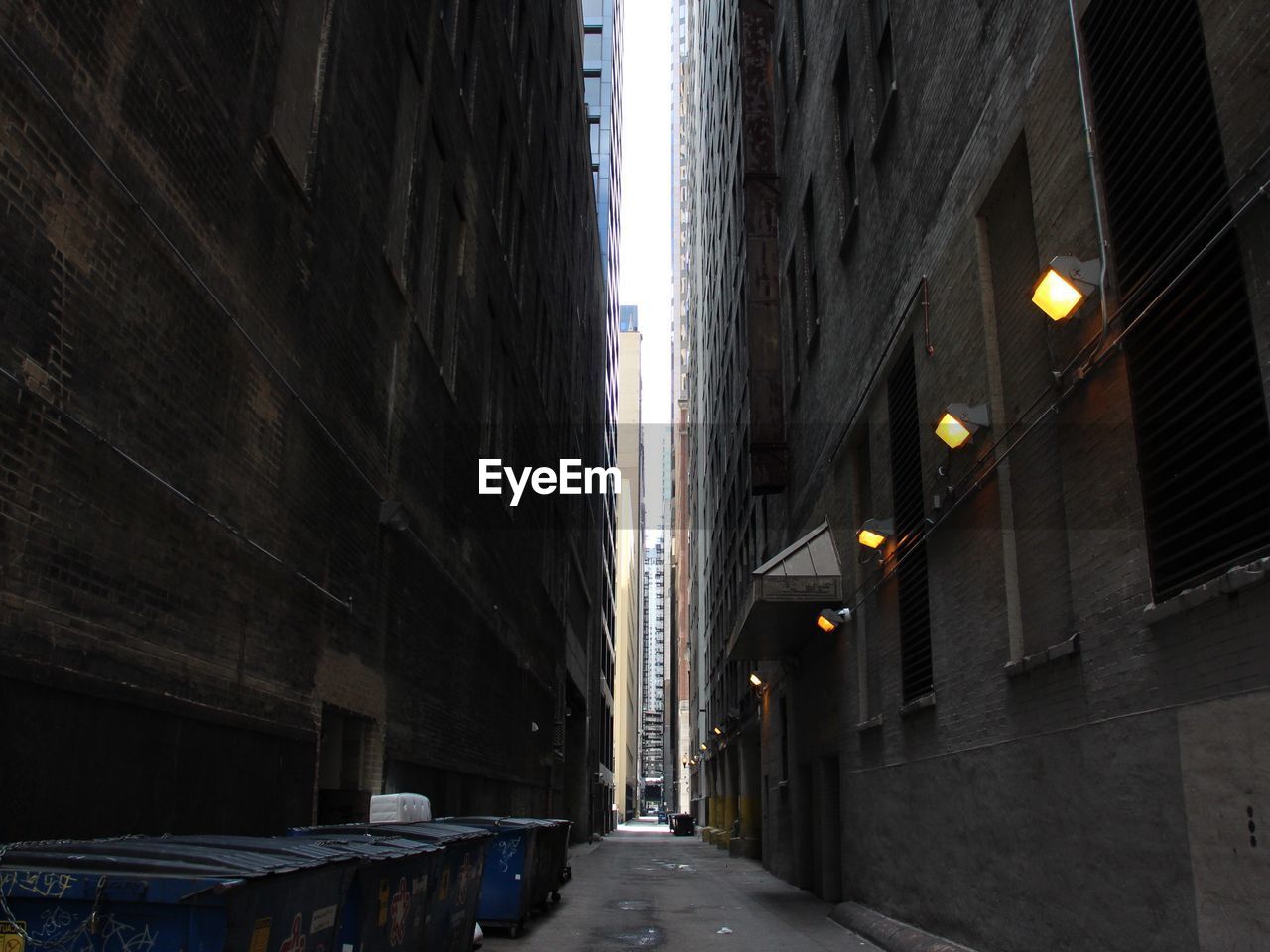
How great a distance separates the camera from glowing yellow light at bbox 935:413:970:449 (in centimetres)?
996

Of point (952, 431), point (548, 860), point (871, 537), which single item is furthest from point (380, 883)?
point (548, 860)

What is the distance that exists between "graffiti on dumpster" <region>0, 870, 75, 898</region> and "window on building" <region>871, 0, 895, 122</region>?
12.7m

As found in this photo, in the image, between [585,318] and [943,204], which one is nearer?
[943,204]

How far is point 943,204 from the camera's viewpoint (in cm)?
1141

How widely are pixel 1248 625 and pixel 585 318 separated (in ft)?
146

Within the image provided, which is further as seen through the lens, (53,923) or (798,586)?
(798,586)

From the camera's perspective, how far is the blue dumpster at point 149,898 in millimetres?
4715

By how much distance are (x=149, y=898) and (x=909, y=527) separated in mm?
10186

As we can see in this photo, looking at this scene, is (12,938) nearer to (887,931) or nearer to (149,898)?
(149,898)

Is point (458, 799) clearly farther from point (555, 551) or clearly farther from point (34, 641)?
point (555, 551)

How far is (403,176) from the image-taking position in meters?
15.3

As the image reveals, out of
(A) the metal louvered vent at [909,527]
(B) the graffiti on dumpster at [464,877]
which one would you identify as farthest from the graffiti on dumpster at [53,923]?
(A) the metal louvered vent at [909,527]

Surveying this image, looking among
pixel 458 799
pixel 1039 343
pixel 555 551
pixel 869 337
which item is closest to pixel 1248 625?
pixel 1039 343

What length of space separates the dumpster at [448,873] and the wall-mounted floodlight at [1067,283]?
20.6 ft
